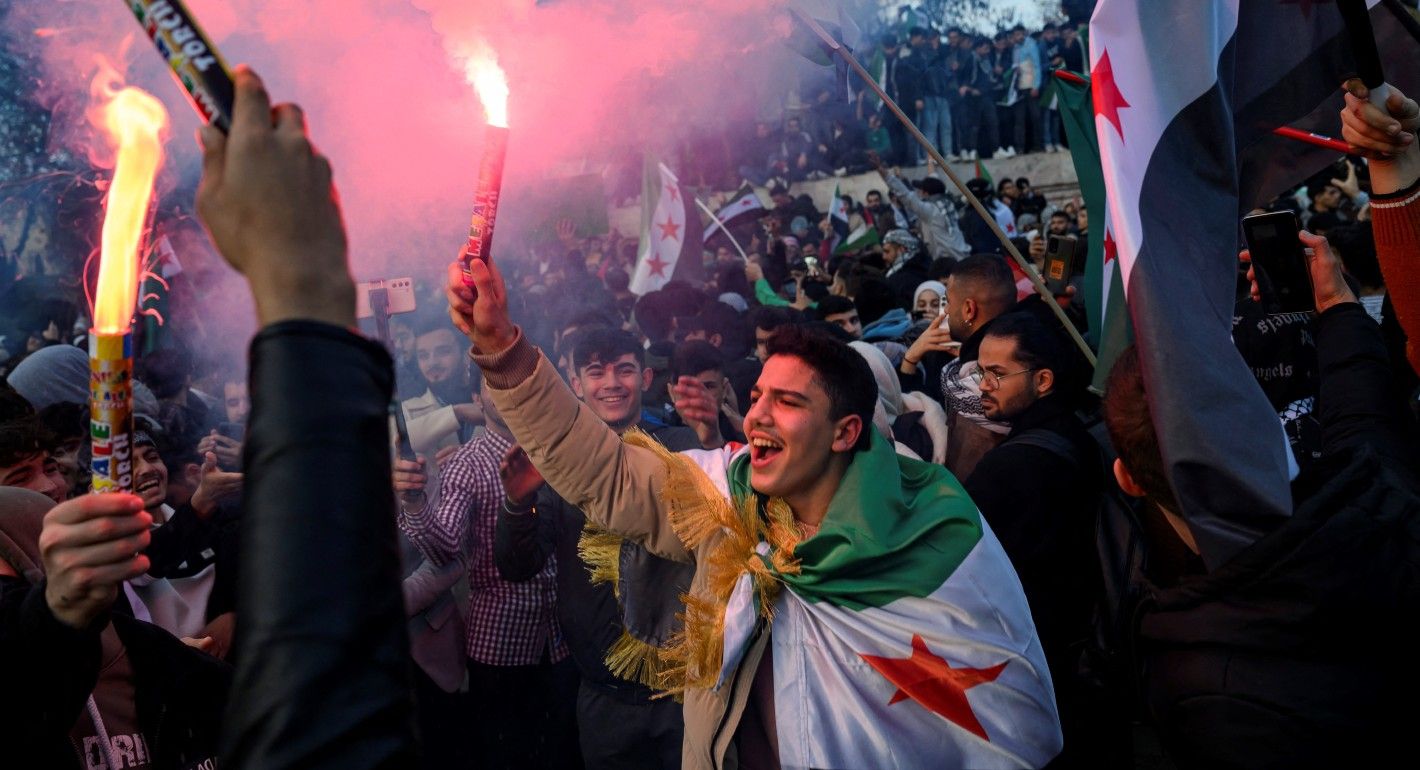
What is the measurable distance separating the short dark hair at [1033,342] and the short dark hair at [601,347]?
1540 mm

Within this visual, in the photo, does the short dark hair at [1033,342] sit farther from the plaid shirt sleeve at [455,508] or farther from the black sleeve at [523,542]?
the plaid shirt sleeve at [455,508]

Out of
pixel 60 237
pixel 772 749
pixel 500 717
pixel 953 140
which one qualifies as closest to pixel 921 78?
pixel 953 140

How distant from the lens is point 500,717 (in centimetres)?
487

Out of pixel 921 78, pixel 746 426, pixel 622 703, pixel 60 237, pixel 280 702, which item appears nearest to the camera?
pixel 280 702

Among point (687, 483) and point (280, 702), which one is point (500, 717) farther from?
point (280, 702)

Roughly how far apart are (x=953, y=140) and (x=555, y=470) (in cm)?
1812

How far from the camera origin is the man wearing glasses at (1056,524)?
12.9ft

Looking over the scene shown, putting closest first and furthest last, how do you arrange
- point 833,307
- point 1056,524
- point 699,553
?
point 699,553 < point 1056,524 < point 833,307

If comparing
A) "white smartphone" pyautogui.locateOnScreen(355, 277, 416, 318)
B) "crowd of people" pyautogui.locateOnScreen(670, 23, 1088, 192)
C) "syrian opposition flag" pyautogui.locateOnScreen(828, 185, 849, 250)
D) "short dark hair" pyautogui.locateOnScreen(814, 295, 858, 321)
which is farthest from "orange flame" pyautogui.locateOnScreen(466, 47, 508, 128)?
"crowd of people" pyautogui.locateOnScreen(670, 23, 1088, 192)

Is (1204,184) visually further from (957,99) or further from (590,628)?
(957,99)

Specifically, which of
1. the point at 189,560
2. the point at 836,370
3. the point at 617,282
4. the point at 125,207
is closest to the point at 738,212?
the point at 617,282

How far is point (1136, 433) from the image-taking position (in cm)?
268

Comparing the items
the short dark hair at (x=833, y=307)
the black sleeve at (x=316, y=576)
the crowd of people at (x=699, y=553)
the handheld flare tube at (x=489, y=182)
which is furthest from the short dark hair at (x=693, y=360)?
the black sleeve at (x=316, y=576)

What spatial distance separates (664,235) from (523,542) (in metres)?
6.89
